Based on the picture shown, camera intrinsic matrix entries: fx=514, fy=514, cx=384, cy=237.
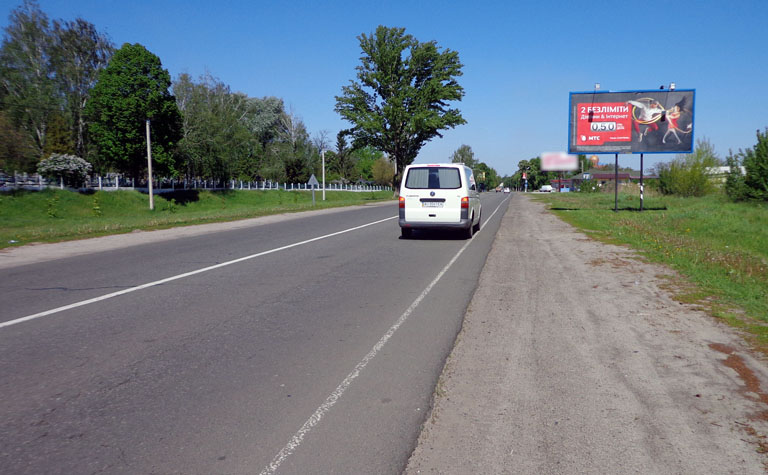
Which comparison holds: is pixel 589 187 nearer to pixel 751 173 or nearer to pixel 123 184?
pixel 751 173

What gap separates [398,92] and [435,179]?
1654 inches

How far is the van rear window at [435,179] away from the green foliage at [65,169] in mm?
37130

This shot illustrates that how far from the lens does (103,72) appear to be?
4844cm

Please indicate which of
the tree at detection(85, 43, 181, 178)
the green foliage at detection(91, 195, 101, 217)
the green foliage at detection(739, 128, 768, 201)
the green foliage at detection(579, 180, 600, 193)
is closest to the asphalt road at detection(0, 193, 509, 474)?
the green foliage at detection(739, 128, 768, 201)

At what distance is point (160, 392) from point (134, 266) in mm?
6742

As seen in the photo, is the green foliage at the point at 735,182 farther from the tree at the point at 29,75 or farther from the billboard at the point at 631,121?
the tree at the point at 29,75

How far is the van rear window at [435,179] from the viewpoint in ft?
46.9

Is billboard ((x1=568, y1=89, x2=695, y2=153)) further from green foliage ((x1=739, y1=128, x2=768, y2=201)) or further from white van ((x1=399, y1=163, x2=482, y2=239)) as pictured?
white van ((x1=399, y1=163, x2=482, y2=239))

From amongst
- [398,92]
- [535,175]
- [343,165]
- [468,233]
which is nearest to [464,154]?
[535,175]

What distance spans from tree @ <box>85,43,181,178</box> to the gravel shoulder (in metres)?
47.6

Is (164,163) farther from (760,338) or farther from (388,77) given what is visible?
(760,338)

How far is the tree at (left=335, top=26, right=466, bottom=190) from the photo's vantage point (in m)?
52.9

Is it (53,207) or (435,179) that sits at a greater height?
(435,179)

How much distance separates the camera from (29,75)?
46.6 m
